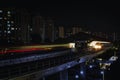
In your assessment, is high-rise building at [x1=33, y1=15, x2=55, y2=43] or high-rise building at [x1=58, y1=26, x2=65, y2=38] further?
high-rise building at [x1=58, y1=26, x2=65, y2=38]

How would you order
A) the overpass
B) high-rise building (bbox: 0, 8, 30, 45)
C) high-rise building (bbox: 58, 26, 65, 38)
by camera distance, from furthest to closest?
high-rise building (bbox: 58, 26, 65, 38) → high-rise building (bbox: 0, 8, 30, 45) → the overpass

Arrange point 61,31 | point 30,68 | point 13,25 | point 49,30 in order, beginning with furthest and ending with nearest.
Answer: point 61,31
point 49,30
point 13,25
point 30,68

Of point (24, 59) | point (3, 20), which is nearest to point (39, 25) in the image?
point (3, 20)

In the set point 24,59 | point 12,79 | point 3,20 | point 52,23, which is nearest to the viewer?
point 12,79

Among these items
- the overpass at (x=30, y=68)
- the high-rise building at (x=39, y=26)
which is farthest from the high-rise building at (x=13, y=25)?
the overpass at (x=30, y=68)

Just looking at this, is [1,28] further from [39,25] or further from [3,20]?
[39,25]

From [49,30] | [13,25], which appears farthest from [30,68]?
[49,30]

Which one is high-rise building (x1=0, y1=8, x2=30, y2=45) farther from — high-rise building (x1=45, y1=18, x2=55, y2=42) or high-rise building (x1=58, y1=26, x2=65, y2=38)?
high-rise building (x1=58, y1=26, x2=65, y2=38)

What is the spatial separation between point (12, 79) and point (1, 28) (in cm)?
9261

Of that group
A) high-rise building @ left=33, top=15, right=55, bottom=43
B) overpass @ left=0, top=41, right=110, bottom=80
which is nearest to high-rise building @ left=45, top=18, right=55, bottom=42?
high-rise building @ left=33, top=15, right=55, bottom=43

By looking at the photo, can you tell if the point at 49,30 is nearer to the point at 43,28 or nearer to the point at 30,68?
the point at 43,28

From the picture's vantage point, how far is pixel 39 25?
440ft

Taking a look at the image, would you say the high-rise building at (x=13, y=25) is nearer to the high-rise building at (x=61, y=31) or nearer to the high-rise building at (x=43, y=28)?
the high-rise building at (x=43, y=28)

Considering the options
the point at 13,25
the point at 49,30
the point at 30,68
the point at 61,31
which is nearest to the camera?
the point at 30,68
